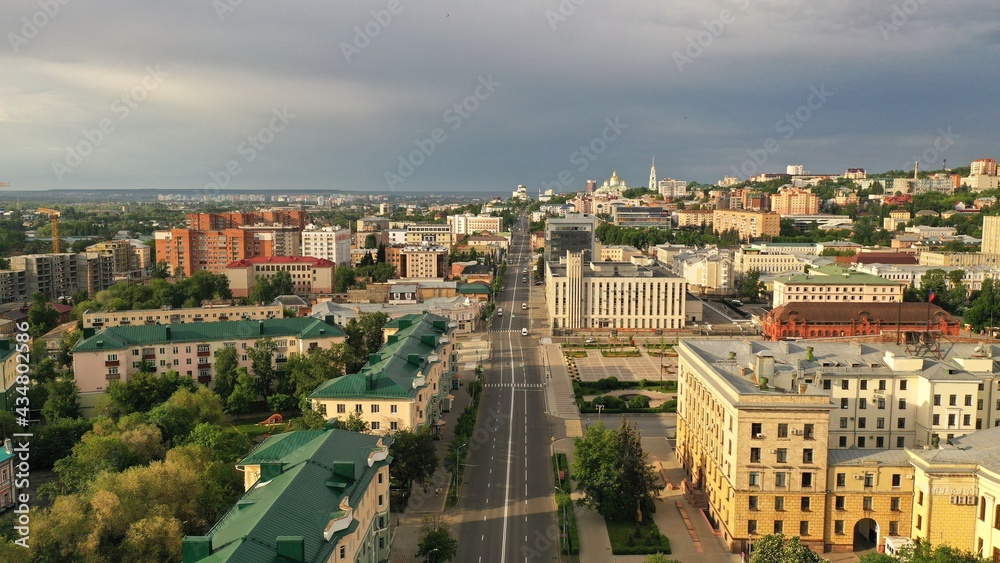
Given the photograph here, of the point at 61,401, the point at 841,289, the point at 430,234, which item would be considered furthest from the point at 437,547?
the point at 430,234

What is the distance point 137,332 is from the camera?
154 ft

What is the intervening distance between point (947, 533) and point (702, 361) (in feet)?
36.4

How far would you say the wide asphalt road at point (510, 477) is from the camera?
2742cm

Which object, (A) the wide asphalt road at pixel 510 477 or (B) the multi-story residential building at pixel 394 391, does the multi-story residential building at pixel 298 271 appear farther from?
(B) the multi-story residential building at pixel 394 391

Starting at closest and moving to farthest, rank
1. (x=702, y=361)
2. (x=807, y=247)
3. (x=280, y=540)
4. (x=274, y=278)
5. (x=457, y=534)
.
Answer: (x=280, y=540) < (x=457, y=534) < (x=702, y=361) < (x=274, y=278) < (x=807, y=247)

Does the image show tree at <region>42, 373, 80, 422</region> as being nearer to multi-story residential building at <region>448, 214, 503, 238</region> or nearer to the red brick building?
the red brick building

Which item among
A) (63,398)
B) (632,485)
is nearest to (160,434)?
(63,398)

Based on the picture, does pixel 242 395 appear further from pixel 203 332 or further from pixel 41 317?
pixel 41 317

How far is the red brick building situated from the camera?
6838 centimetres

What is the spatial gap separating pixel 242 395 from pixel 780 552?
32.1 metres

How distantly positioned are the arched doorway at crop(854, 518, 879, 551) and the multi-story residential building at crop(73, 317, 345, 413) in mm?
31960

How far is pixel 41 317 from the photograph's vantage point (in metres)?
69.3

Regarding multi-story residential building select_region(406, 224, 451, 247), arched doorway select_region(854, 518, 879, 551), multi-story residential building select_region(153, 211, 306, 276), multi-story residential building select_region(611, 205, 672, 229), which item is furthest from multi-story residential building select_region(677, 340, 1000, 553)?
multi-story residential building select_region(611, 205, 672, 229)

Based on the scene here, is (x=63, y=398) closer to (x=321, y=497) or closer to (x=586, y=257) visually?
(x=321, y=497)
